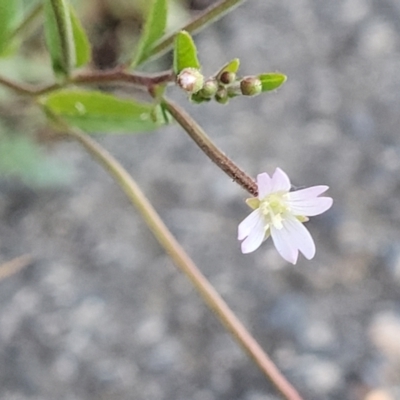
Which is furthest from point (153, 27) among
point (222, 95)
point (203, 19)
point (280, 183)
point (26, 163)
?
point (26, 163)

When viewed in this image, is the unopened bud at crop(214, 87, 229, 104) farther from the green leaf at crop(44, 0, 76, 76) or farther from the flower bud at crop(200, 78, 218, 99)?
the green leaf at crop(44, 0, 76, 76)

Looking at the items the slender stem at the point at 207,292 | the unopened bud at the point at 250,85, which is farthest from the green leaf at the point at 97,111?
the unopened bud at the point at 250,85

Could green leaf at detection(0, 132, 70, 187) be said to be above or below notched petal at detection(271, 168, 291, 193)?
above

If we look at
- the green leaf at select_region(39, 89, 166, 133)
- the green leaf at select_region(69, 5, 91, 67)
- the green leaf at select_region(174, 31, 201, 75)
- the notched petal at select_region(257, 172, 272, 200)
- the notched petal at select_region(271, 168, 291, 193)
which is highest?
the green leaf at select_region(69, 5, 91, 67)

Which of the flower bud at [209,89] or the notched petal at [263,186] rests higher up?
the flower bud at [209,89]

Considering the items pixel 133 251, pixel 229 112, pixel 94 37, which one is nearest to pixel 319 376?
pixel 133 251

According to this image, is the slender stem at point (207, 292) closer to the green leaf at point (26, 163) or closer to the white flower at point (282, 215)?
the white flower at point (282, 215)

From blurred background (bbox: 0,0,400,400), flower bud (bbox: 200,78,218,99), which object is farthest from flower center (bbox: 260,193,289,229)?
blurred background (bbox: 0,0,400,400)
